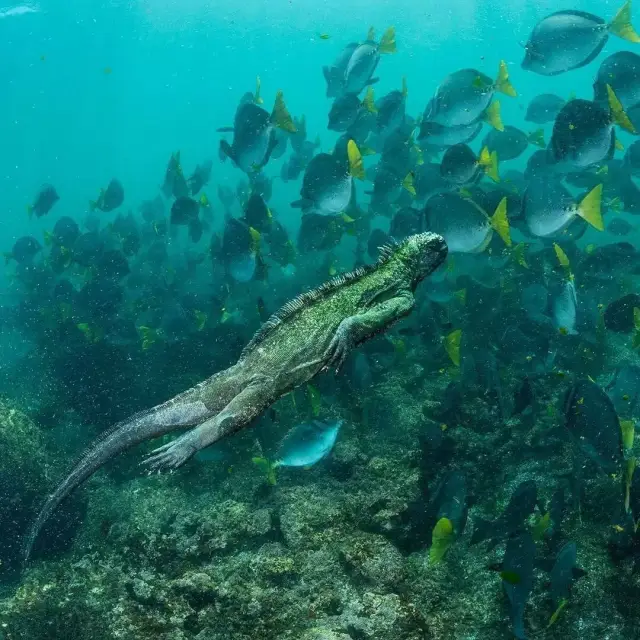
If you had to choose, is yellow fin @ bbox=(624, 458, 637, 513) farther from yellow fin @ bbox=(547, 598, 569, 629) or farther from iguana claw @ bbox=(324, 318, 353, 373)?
iguana claw @ bbox=(324, 318, 353, 373)

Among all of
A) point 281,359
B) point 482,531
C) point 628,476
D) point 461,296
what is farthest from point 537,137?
point 281,359

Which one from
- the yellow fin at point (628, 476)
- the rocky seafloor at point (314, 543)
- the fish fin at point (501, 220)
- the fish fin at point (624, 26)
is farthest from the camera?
the fish fin at point (624, 26)

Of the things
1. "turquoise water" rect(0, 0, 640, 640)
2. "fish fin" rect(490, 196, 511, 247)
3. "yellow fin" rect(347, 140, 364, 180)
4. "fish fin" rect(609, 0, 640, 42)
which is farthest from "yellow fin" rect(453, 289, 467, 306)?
"fish fin" rect(609, 0, 640, 42)

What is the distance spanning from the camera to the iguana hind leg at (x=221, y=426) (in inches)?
116

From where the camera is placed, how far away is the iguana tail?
3207 mm

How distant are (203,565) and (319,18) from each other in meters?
94.1

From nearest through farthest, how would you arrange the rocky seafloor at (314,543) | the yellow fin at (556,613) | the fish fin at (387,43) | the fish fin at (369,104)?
the yellow fin at (556,613), the rocky seafloor at (314,543), the fish fin at (387,43), the fish fin at (369,104)

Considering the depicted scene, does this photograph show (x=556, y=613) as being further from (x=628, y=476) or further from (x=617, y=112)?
(x=617, y=112)

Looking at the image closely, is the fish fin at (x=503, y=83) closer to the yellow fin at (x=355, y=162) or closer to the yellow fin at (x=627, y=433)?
the yellow fin at (x=355, y=162)

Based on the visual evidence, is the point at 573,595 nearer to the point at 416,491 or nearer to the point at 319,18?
the point at 416,491

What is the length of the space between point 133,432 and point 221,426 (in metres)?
0.73

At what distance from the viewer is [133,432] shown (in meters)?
3.23

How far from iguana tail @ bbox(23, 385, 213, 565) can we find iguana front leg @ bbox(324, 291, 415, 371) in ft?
3.27

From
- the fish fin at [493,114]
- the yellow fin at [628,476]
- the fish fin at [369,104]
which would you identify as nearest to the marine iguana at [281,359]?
the yellow fin at [628,476]
